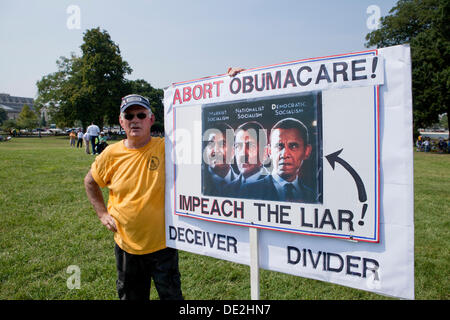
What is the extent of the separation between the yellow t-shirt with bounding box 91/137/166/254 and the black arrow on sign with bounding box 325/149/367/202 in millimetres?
1418

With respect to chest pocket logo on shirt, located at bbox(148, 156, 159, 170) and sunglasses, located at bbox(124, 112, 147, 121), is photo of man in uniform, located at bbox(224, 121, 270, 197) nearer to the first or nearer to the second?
chest pocket logo on shirt, located at bbox(148, 156, 159, 170)

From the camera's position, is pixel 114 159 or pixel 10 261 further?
pixel 10 261

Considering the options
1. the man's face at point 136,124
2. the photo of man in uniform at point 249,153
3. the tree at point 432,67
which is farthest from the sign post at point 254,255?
the tree at point 432,67

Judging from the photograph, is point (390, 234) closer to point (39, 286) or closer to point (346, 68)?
point (346, 68)

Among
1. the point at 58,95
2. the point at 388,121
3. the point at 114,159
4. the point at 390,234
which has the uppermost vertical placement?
the point at 58,95

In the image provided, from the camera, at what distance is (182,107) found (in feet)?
8.30

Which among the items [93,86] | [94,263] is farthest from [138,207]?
[93,86]

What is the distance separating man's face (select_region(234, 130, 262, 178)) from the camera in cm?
211

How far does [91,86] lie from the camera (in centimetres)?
4472

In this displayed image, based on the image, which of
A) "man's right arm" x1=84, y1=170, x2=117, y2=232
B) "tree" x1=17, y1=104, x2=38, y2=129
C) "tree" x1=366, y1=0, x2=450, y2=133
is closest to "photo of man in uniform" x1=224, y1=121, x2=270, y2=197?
"man's right arm" x1=84, y1=170, x2=117, y2=232

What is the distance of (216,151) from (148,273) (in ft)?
4.37

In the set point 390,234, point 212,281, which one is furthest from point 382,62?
point 212,281

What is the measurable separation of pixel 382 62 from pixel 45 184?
9827 mm
